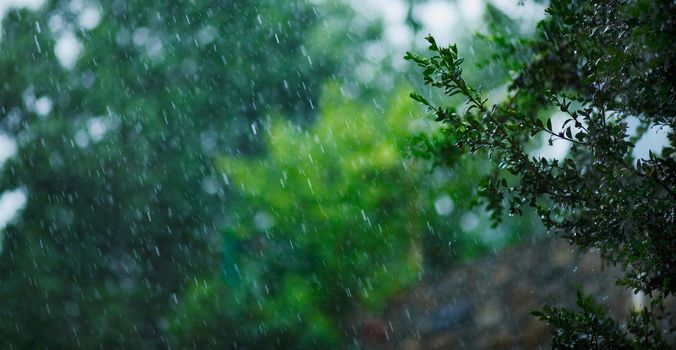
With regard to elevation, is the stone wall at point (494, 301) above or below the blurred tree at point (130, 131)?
below

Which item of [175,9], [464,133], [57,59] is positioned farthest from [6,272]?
[464,133]

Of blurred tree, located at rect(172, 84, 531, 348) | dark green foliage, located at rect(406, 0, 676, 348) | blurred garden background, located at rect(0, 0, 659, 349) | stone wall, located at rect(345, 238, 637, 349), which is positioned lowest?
dark green foliage, located at rect(406, 0, 676, 348)

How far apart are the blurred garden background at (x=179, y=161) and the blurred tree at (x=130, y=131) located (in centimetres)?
2

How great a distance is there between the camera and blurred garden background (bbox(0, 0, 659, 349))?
7367mm

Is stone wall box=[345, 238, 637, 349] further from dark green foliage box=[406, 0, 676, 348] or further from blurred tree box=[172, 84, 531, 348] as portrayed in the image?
dark green foliage box=[406, 0, 676, 348]

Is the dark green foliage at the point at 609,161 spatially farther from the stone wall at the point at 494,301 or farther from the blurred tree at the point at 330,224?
the blurred tree at the point at 330,224

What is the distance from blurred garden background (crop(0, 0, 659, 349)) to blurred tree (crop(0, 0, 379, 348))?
2cm

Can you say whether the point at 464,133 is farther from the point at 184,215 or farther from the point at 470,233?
the point at 184,215

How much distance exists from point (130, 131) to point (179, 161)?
0.95 metres

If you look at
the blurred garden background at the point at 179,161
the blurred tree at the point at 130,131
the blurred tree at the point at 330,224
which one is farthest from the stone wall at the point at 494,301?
the blurred tree at the point at 130,131

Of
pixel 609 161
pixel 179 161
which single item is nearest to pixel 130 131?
pixel 179 161

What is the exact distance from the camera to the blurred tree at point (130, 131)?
29.3 feet

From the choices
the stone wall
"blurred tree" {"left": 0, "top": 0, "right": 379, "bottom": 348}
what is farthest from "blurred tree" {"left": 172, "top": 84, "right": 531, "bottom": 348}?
"blurred tree" {"left": 0, "top": 0, "right": 379, "bottom": 348}

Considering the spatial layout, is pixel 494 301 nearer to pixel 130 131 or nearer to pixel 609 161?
pixel 609 161
